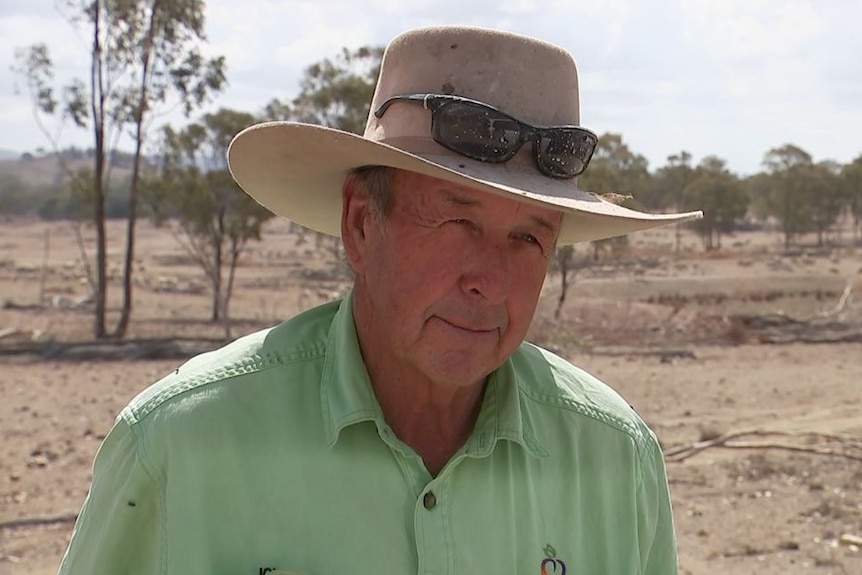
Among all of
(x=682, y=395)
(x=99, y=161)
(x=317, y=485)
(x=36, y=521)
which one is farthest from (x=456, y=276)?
(x=99, y=161)


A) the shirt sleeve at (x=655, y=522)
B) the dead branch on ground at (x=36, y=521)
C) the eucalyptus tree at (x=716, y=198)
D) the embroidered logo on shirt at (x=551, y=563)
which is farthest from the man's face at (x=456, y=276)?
the eucalyptus tree at (x=716, y=198)

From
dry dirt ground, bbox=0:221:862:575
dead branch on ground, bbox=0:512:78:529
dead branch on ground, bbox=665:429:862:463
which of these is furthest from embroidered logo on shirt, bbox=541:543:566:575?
dead branch on ground, bbox=665:429:862:463

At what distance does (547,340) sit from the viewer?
15117 mm

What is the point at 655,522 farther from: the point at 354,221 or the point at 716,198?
the point at 716,198

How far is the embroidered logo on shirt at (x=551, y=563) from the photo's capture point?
1.64 meters

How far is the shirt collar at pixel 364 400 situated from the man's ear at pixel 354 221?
0.08m

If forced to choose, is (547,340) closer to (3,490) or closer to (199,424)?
(3,490)

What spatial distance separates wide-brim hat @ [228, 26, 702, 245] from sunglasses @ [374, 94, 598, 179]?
0.05ft

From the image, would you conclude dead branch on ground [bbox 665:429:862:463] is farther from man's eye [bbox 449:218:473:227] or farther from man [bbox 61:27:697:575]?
man's eye [bbox 449:218:473:227]

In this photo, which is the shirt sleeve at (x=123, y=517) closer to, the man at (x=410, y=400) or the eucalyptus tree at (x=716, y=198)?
the man at (x=410, y=400)

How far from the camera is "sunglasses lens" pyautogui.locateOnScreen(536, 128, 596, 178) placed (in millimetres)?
1642

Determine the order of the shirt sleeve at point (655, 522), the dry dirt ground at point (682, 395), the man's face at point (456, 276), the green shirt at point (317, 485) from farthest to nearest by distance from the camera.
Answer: the dry dirt ground at point (682, 395) → the shirt sleeve at point (655, 522) → the man's face at point (456, 276) → the green shirt at point (317, 485)

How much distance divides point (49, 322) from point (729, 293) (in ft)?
59.1

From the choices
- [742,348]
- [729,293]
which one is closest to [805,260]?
[729,293]
